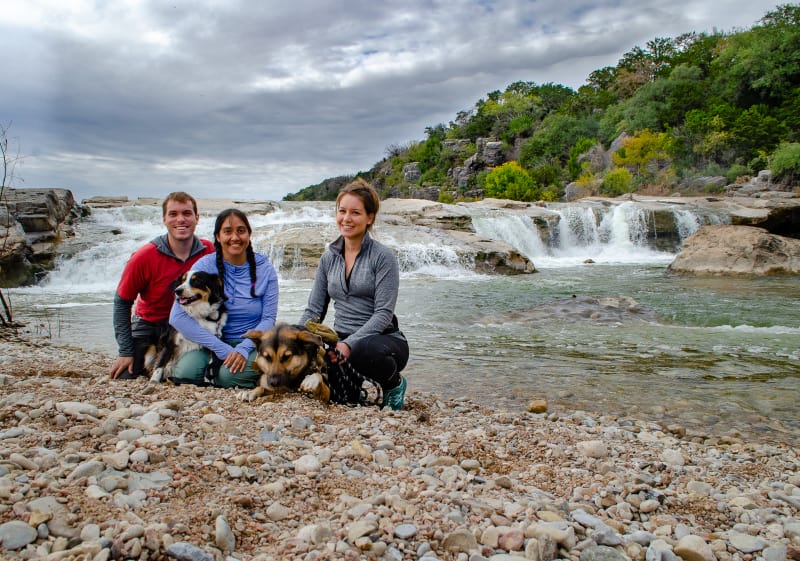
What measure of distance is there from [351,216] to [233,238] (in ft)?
3.19

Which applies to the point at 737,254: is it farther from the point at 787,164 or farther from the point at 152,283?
the point at 787,164

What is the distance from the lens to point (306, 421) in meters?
3.36

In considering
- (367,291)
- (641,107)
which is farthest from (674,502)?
(641,107)

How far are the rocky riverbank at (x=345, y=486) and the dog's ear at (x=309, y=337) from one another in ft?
1.42

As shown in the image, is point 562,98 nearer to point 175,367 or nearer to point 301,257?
point 301,257

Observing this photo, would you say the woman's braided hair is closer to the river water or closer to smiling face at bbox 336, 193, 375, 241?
smiling face at bbox 336, 193, 375, 241

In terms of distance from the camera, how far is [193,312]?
4.19m

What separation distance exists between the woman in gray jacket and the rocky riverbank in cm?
36

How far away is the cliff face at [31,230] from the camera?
15.3 meters

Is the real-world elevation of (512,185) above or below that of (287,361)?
above

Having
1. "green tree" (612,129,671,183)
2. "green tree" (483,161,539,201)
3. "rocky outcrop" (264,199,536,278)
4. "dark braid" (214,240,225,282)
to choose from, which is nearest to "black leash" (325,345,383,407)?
"dark braid" (214,240,225,282)

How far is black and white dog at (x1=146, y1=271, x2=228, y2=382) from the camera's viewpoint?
4145 mm

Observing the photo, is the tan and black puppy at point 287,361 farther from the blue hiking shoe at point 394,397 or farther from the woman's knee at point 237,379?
the blue hiking shoe at point 394,397

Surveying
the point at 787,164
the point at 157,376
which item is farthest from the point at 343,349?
the point at 787,164
